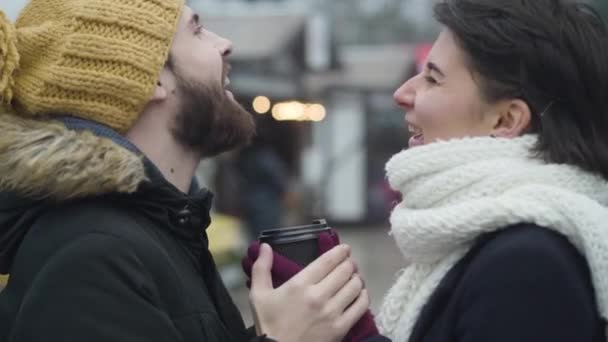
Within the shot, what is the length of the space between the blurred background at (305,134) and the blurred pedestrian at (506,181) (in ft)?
14.5

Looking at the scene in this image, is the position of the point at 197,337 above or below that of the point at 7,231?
below

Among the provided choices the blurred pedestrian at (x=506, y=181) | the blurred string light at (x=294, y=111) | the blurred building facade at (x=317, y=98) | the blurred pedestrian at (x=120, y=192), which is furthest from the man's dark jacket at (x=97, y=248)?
the blurred string light at (x=294, y=111)

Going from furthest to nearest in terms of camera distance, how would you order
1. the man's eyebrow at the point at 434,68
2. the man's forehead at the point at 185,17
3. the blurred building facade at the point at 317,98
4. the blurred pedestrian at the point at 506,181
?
the blurred building facade at the point at 317,98
the man's forehead at the point at 185,17
the man's eyebrow at the point at 434,68
the blurred pedestrian at the point at 506,181

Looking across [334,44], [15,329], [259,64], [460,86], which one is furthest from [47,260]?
[334,44]

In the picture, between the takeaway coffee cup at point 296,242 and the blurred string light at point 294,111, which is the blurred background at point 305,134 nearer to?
the blurred string light at point 294,111

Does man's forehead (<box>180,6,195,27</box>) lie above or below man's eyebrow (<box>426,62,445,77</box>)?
above

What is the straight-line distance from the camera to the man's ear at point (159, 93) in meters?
2.37

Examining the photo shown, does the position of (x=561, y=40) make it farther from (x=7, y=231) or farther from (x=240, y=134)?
(x=7, y=231)

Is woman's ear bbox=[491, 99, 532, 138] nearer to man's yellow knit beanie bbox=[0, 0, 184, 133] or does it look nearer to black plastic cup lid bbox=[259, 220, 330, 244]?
black plastic cup lid bbox=[259, 220, 330, 244]

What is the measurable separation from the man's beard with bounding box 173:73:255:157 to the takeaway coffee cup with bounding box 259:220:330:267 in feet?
1.19

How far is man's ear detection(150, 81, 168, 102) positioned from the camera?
7.79 ft

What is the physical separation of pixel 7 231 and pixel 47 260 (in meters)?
0.24

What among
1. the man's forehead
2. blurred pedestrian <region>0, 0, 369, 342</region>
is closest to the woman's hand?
blurred pedestrian <region>0, 0, 369, 342</region>

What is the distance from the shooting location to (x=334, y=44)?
14492mm
